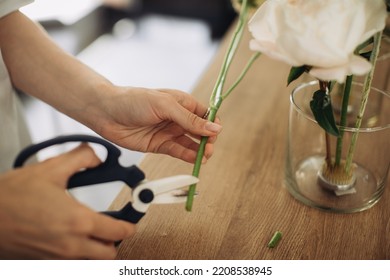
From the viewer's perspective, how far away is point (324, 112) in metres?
0.59

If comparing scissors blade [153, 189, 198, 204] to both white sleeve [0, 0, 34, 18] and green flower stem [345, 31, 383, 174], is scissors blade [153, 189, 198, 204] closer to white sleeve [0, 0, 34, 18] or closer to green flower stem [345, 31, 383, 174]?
green flower stem [345, 31, 383, 174]

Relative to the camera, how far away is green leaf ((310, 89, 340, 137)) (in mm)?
585

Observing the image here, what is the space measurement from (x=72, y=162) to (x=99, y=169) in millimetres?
44

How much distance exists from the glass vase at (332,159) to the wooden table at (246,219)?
0.02 meters

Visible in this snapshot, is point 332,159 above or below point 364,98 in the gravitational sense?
below

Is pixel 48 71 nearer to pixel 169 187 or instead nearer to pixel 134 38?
pixel 169 187

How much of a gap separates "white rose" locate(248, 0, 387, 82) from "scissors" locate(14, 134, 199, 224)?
0.19 metres

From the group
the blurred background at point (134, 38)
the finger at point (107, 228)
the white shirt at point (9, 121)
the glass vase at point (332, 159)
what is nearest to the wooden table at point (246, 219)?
the glass vase at point (332, 159)

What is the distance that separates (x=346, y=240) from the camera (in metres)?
0.66

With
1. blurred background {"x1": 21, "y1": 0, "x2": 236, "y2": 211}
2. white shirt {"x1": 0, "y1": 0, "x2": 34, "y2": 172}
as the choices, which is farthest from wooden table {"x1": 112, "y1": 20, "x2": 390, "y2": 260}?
blurred background {"x1": 21, "y1": 0, "x2": 236, "y2": 211}

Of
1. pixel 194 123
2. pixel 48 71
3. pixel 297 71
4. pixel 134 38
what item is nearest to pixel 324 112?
pixel 297 71

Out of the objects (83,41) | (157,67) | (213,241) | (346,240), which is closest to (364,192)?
(346,240)

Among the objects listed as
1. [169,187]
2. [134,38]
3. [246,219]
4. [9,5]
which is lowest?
[134,38]
